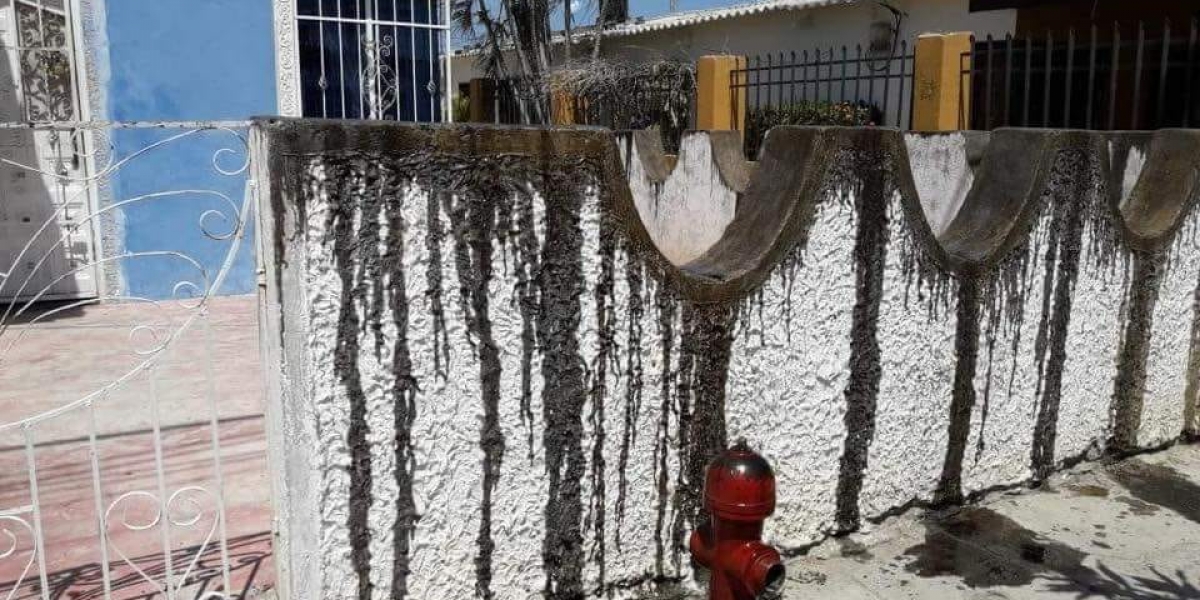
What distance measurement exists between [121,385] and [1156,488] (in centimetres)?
448

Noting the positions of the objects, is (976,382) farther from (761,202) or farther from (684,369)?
(684,369)

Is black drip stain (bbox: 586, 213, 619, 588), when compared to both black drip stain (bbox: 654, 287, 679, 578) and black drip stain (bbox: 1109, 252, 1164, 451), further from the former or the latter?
black drip stain (bbox: 1109, 252, 1164, 451)

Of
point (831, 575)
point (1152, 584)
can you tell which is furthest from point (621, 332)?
point (1152, 584)

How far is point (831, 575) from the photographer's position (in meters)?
3.63

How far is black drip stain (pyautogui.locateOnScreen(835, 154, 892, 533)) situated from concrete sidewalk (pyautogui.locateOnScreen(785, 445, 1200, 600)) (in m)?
0.25

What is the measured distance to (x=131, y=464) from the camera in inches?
188

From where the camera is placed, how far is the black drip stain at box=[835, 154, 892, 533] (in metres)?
3.70

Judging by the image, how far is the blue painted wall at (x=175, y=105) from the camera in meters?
8.52

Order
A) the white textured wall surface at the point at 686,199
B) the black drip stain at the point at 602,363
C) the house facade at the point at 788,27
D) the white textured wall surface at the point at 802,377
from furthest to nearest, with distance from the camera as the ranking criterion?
1. the house facade at the point at 788,27
2. the white textured wall surface at the point at 686,199
3. the white textured wall surface at the point at 802,377
4. the black drip stain at the point at 602,363

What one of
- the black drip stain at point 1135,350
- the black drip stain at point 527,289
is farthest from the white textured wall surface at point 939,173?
the black drip stain at point 527,289

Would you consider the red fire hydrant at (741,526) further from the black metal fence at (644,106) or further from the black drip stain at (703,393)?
the black metal fence at (644,106)

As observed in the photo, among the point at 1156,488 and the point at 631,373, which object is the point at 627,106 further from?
the point at 631,373

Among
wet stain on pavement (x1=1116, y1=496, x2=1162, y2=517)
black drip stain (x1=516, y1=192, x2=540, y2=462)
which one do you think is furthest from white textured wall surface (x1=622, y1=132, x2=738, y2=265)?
black drip stain (x1=516, y1=192, x2=540, y2=462)

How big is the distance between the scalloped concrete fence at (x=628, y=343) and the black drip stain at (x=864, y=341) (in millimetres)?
11
